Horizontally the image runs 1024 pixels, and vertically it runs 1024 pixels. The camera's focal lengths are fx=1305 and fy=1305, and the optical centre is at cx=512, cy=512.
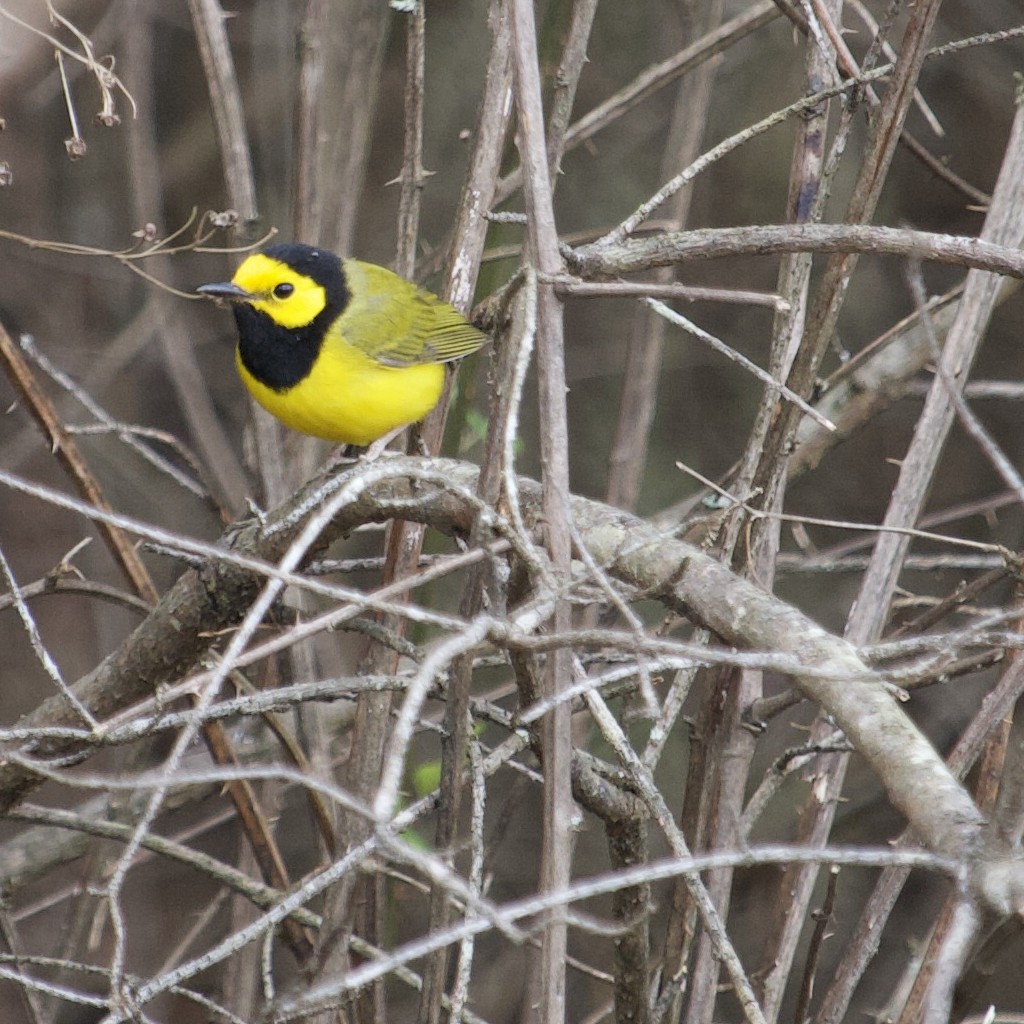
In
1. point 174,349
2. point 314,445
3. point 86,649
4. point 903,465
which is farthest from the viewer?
point 86,649

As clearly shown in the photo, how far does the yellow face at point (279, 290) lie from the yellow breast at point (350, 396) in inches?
4.6

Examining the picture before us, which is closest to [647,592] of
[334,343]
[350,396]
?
[350,396]

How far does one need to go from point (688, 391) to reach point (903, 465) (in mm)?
4187

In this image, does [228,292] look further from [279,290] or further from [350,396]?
[350,396]

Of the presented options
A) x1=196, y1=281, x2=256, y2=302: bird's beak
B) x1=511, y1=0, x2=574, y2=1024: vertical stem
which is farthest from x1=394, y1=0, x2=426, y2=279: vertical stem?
x1=511, y1=0, x2=574, y2=1024: vertical stem

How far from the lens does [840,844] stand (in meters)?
5.76

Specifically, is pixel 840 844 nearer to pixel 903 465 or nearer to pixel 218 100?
pixel 903 465

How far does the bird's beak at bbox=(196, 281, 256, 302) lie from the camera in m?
3.46

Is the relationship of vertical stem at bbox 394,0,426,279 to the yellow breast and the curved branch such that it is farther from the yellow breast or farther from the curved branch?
the curved branch

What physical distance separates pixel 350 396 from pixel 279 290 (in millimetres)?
376

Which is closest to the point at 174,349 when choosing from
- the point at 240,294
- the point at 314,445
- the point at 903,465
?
the point at 314,445

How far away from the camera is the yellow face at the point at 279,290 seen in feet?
11.5

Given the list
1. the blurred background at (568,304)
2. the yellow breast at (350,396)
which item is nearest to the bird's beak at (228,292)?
the yellow breast at (350,396)

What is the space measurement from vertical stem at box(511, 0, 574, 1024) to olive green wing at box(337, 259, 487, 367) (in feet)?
5.91
